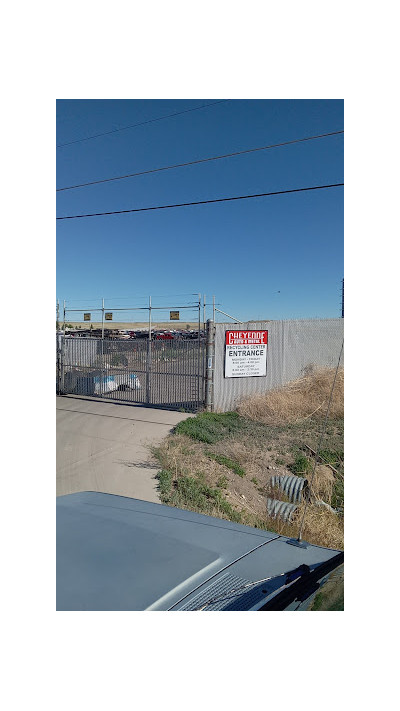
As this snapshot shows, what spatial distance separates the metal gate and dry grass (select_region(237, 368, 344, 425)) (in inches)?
45.9

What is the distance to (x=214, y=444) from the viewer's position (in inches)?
288

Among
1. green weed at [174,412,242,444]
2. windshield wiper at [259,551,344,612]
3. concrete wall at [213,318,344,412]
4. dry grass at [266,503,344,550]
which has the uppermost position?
concrete wall at [213,318,344,412]

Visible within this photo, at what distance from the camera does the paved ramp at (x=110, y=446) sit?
5684mm

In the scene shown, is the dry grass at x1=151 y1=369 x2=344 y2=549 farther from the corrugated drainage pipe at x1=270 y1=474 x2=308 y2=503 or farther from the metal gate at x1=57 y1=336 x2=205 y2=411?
the metal gate at x1=57 y1=336 x2=205 y2=411

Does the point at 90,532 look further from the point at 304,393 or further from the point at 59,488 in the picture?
the point at 304,393

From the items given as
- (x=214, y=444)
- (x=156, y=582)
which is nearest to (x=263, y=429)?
(x=214, y=444)

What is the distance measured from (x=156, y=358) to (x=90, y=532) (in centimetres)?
923

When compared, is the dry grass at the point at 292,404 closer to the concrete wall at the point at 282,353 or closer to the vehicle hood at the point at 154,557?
the concrete wall at the point at 282,353

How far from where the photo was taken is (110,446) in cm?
737

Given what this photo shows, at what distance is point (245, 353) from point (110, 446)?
407 cm

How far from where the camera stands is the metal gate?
10266 mm

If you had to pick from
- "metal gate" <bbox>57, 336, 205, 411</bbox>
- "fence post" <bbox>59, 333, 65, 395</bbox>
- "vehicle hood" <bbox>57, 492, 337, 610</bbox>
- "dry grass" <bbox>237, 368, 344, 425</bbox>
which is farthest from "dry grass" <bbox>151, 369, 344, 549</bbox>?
"fence post" <bbox>59, 333, 65, 395</bbox>

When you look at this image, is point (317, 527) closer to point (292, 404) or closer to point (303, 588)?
point (303, 588)

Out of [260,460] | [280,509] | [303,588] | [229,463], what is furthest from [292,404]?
[303,588]
